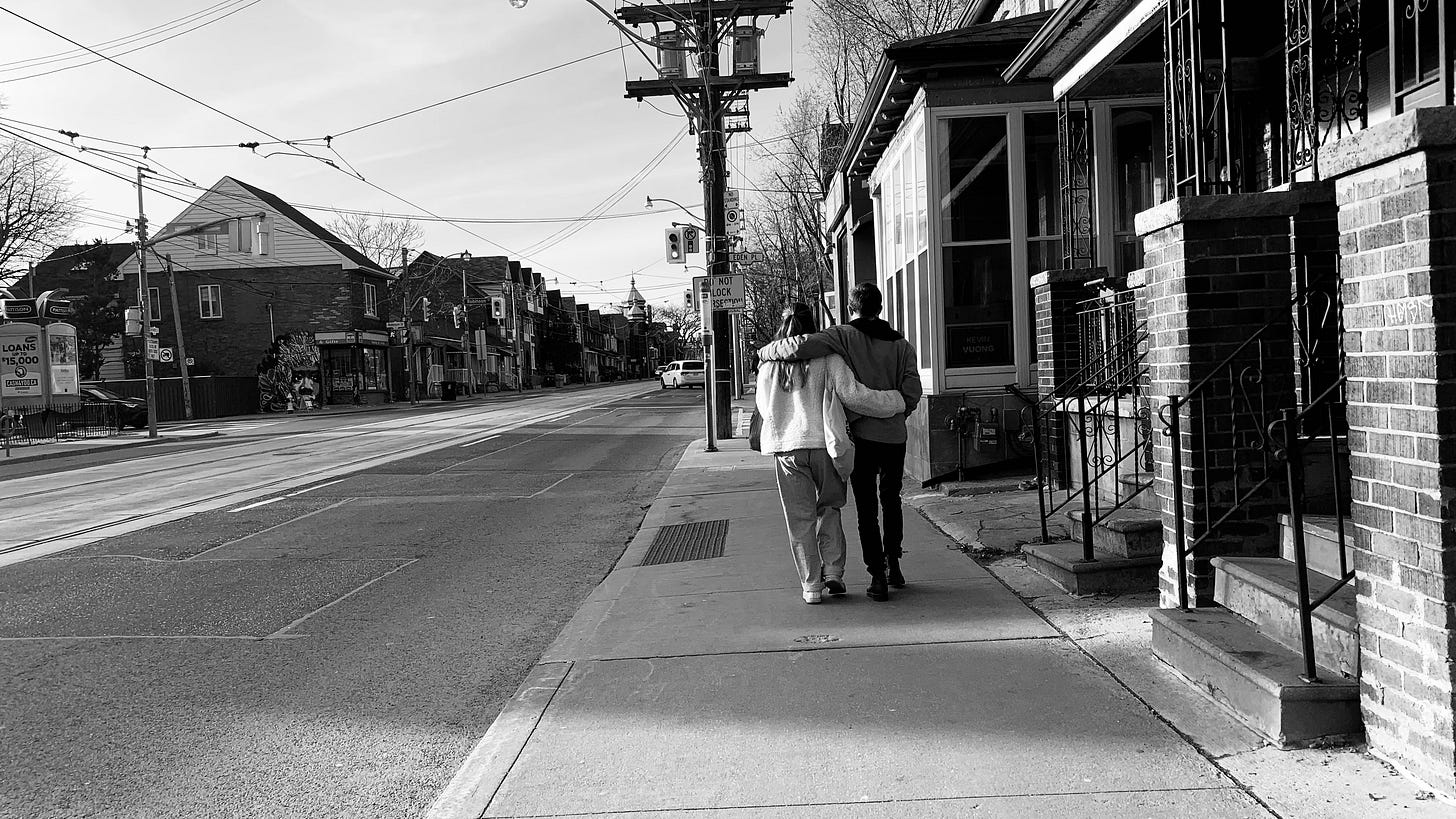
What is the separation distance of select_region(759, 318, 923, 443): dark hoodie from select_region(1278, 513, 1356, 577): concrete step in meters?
2.04

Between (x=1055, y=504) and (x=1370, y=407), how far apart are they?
213 inches

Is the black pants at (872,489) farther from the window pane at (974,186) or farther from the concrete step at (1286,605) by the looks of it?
the window pane at (974,186)

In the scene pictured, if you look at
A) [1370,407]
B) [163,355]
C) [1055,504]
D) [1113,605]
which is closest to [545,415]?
[163,355]

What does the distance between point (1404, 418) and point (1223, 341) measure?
5.97ft

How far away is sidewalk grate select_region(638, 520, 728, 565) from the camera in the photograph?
852cm

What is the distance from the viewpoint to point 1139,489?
23.6ft

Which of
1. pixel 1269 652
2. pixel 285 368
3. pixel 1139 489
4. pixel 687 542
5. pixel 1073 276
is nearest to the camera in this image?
pixel 1269 652

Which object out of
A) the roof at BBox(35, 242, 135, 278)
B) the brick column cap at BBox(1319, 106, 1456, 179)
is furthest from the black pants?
the roof at BBox(35, 242, 135, 278)

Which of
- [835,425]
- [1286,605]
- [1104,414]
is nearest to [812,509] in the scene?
[835,425]

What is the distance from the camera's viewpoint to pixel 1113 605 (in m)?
5.77

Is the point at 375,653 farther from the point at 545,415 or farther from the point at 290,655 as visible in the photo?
the point at 545,415

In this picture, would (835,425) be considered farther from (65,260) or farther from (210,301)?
(65,260)

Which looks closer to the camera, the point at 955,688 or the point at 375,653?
the point at 955,688

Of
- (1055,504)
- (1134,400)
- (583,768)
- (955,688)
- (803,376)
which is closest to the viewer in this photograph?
(583,768)
